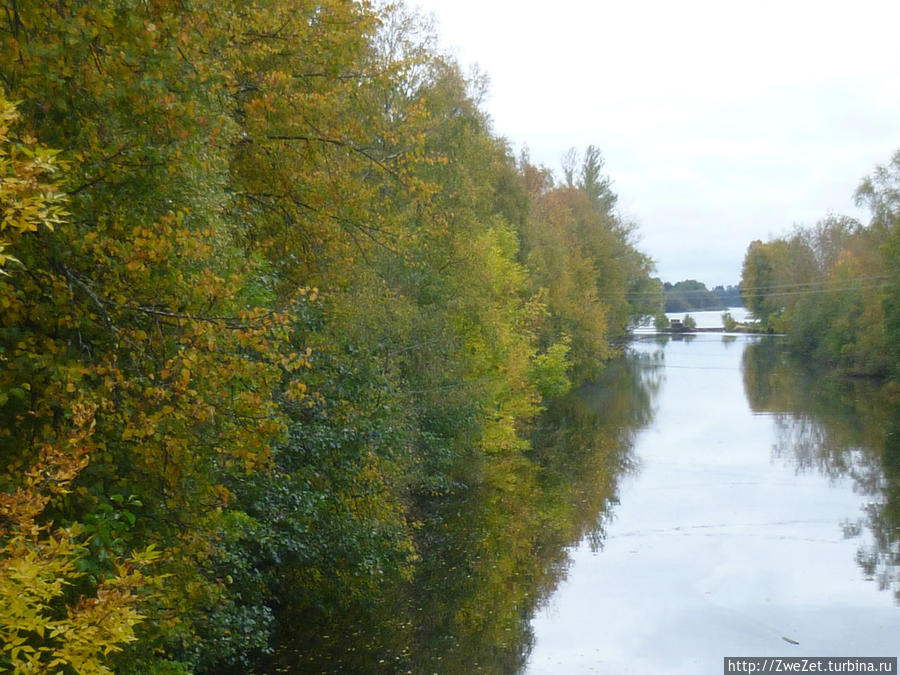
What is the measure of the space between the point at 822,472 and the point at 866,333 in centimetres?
2865

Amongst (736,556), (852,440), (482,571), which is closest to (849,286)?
(852,440)

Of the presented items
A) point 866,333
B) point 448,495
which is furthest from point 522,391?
point 866,333

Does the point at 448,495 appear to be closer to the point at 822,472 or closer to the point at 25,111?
the point at 822,472

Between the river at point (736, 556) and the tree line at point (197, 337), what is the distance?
3.52 m

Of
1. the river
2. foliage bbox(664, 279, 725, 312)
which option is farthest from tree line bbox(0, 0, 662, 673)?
foliage bbox(664, 279, 725, 312)

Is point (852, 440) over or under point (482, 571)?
over

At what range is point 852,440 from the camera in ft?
102

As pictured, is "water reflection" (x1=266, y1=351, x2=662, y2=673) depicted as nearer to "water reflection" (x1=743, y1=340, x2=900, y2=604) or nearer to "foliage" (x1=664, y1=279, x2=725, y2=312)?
"water reflection" (x1=743, y1=340, x2=900, y2=604)

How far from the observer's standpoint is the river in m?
13.1

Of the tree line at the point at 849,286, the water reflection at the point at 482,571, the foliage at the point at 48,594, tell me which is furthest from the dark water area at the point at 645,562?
the tree line at the point at 849,286

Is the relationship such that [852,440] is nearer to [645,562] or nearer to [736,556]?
[736,556]

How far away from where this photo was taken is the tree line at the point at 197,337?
217 inches

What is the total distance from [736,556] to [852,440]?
15651mm

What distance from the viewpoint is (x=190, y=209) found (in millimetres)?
7043
